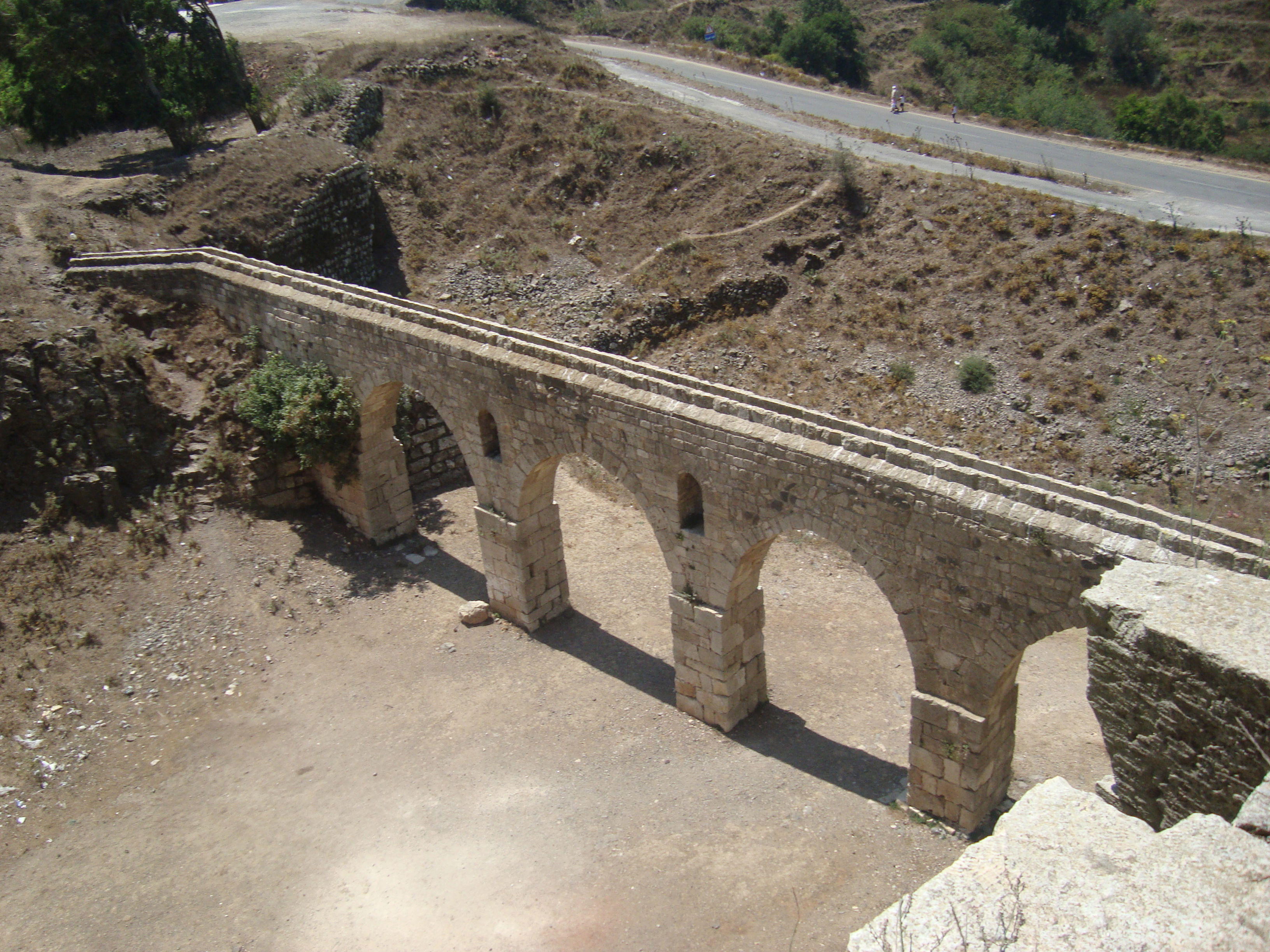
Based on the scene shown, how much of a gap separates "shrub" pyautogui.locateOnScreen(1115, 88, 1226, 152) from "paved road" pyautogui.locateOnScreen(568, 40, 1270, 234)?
456 inches

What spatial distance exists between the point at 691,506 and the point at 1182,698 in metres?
8.02

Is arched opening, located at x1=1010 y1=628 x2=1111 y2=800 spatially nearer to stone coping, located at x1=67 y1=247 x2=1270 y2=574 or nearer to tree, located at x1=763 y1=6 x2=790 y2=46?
stone coping, located at x1=67 y1=247 x2=1270 y2=574

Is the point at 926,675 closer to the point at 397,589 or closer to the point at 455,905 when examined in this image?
the point at 455,905

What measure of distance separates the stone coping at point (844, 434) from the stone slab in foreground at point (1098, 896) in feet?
18.1

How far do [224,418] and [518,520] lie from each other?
7.49m

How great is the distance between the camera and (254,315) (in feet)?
64.2

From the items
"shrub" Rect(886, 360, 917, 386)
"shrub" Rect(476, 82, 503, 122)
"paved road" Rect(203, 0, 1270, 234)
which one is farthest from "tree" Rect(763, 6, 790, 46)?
"shrub" Rect(886, 360, 917, 386)

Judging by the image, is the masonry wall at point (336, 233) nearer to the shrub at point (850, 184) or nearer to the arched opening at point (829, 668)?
the shrub at point (850, 184)

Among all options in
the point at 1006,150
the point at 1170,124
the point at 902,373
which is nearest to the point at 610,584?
the point at 902,373

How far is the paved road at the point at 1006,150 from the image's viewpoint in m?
24.1

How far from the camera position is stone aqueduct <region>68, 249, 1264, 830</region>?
10.1 m

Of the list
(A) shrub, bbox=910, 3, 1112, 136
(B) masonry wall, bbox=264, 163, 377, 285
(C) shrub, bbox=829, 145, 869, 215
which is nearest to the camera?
(B) masonry wall, bbox=264, 163, 377, 285

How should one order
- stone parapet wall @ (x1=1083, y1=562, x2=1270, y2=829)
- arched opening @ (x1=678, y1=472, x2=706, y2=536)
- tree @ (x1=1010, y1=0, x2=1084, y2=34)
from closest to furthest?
1. stone parapet wall @ (x1=1083, y1=562, x2=1270, y2=829)
2. arched opening @ (x1=678, y1=472, x2=706, y2=536)
3. tree @ (x1=1010, y1=0, x2=1084, y2=34)

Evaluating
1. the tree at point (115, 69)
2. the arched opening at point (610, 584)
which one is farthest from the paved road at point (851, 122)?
the arched opening at point (610, 584)
